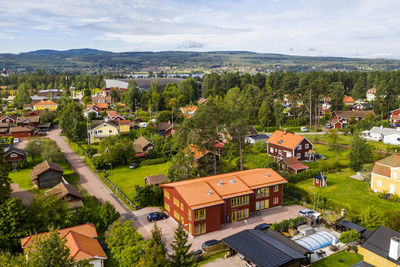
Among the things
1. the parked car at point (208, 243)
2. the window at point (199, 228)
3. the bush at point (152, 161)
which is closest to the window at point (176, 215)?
the window at point (199, 228)

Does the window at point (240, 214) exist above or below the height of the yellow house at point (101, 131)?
below

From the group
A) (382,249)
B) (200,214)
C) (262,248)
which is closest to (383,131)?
A: (382,249)

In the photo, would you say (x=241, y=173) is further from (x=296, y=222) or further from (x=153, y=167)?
(x=153, y=167)

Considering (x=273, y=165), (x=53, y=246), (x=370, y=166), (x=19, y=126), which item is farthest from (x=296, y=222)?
(x=19, y=126)

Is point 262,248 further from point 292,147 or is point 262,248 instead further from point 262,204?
point 292,147

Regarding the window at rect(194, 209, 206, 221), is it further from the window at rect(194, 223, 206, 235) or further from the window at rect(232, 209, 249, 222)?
the window at rect(232, 209, 249, 222)

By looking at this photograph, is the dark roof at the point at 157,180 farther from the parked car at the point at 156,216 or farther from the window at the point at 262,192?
the window at the point at 262,192

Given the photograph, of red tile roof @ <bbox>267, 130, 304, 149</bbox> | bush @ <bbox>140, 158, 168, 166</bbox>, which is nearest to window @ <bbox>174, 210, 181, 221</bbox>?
bush @ <bbox>140, 158, 168, 166</bbox>
